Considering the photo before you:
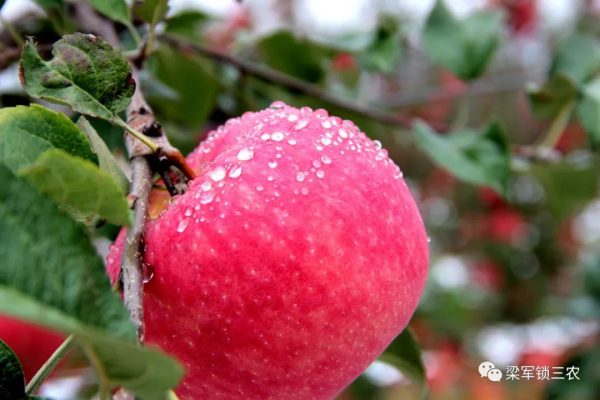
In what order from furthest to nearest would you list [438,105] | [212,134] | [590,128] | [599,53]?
1. [438,105]
2. [599,53]
3. [590,128]
4. [212,134]

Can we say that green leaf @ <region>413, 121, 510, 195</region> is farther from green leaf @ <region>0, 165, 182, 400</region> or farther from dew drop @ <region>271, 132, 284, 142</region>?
green leaf @ <region>0, 165, 182, 400</region>

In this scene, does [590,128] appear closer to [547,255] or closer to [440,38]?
[440,38]

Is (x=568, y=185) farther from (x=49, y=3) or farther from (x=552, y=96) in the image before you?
(x=49, y=3)

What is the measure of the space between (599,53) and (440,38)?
215 millimetres

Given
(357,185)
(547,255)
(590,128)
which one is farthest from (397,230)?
(547,255)

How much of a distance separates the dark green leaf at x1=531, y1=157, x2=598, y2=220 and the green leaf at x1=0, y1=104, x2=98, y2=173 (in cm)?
77

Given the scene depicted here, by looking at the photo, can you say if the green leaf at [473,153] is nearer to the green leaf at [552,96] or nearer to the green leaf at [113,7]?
the green leaf at [552,96]

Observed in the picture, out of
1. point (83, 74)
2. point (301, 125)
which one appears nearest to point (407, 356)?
point (301, 125)

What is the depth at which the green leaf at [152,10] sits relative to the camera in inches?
22.9

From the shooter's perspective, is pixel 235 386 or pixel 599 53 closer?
pixel 235 386

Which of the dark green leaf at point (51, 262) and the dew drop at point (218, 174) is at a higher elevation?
the dew drop at point (218, 174)

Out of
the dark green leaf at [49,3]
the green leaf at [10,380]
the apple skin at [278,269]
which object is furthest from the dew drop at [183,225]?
the dark green leaf at [49,3]

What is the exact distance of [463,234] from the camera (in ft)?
7.27

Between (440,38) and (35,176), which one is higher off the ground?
(440,38)
